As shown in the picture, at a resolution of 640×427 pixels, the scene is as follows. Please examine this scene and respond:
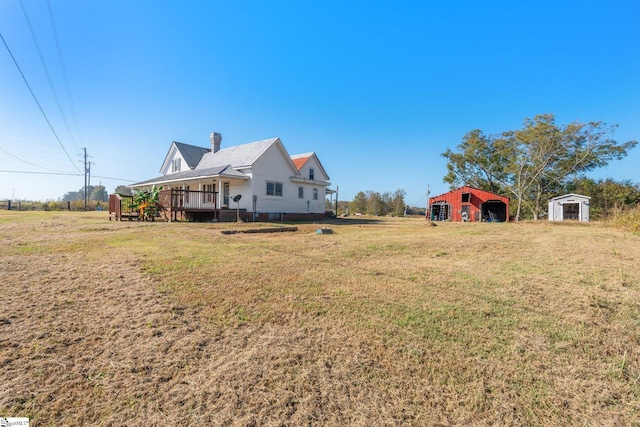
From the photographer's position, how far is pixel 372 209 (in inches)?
1700

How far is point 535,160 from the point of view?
29078 mm

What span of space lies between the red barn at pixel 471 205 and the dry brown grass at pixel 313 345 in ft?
80.1

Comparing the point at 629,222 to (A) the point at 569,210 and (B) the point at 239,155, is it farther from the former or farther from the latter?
(B) the point at 239,155

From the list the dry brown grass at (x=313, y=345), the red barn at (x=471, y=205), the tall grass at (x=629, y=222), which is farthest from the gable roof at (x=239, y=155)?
the red barn at (x=471, y=205)

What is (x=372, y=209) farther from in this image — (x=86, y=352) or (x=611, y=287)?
(x=86, y=352)

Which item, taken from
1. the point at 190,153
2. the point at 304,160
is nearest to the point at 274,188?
the point at 304,160

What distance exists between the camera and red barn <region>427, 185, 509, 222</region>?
27.2m

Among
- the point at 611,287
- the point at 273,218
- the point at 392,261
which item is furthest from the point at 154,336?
the point at 273,218

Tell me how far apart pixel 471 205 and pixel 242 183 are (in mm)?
21803

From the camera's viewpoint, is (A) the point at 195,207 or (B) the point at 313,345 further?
(A) the point at 195,207

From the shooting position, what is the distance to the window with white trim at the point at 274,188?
63.0 feet

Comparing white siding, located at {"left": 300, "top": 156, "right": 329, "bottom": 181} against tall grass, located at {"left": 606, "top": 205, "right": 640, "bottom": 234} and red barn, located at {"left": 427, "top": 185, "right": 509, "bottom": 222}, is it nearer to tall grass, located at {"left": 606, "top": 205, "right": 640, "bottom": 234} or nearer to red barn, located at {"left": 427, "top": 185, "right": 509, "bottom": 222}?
red barn, located at {"left": 427, "top": 185, "right": 509, "bottom": 222}

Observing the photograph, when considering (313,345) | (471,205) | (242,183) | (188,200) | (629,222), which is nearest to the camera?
(313,345)

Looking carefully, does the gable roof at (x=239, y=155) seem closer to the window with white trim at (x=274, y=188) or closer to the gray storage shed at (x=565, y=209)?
the window with white trim at (x=274, y=188)
